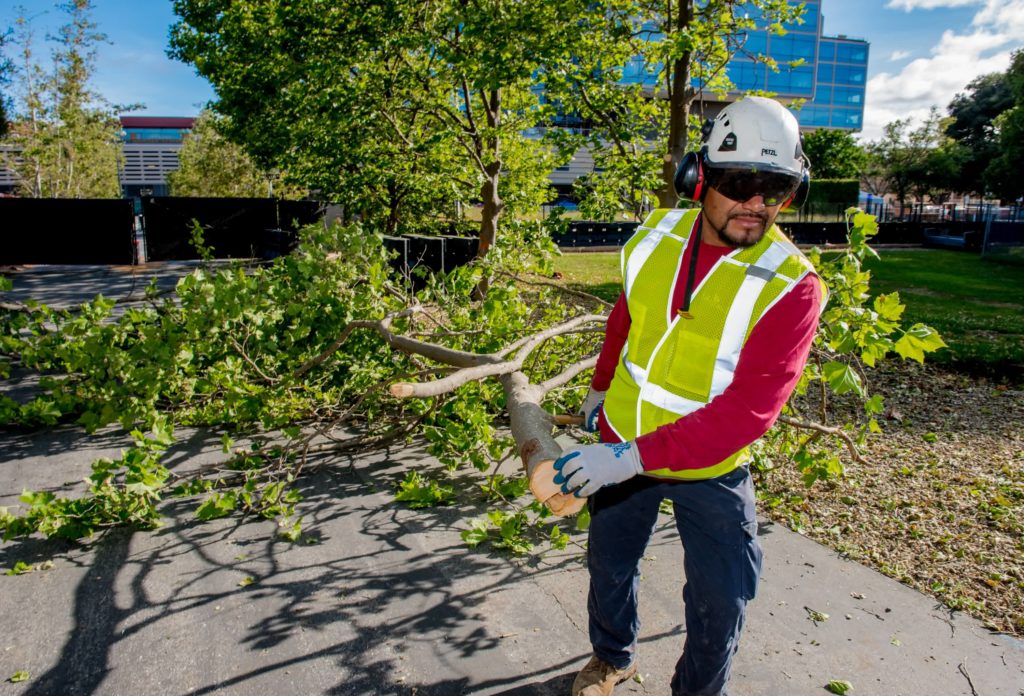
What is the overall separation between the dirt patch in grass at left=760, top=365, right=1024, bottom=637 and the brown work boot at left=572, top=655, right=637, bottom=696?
6.50ft

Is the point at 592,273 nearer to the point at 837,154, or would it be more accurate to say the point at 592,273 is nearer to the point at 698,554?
the point at 698,554

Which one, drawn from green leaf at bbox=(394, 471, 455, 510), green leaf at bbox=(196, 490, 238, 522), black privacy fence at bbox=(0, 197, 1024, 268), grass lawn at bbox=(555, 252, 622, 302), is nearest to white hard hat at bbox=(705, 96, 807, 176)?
green leaf at bbox=(394, 471, 455, 510)

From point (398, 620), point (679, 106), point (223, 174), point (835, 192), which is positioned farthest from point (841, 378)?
point (835, 192)

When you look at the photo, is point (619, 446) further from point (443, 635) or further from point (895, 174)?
point (895, 174)

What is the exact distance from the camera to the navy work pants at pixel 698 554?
240 cm

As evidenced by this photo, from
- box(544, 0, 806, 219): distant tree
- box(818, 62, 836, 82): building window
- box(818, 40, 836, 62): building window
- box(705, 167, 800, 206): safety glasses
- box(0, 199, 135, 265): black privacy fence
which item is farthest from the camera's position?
box(818, 40, 836, 62): building window

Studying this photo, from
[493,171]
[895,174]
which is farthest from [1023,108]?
[493,171]

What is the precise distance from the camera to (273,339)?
5.50 metres

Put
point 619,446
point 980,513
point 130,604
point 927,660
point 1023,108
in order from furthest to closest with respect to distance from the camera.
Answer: point 1023,108 → point 980,513 → point 130,604 → point 927,660 → point 619,446

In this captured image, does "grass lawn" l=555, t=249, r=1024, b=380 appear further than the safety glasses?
Yes

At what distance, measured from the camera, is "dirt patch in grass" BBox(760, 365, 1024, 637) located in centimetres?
387

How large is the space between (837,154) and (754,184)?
5542 cm

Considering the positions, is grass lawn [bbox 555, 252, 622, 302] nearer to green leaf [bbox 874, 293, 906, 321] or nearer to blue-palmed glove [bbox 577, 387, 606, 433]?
green leaf [bbox 874, 293, 906, 321]

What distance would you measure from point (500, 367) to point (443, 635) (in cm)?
128
